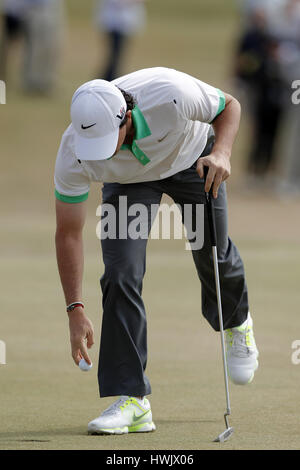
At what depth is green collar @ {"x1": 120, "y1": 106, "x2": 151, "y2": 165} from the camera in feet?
18.5

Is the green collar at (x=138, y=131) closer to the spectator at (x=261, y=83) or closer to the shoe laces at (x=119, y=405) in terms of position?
the shoe laces at (x=119, y=405)

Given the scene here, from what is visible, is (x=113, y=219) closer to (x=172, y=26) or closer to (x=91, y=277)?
(x=91, y=277)

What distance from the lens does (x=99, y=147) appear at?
17.7 feet

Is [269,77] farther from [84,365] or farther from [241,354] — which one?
[84,365]

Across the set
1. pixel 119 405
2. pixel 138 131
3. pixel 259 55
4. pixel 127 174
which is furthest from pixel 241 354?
pixel 259 55

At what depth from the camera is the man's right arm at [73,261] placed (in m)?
5.81

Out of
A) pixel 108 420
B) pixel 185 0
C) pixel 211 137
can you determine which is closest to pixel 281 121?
pixel 211 137

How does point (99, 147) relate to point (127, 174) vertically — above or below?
above

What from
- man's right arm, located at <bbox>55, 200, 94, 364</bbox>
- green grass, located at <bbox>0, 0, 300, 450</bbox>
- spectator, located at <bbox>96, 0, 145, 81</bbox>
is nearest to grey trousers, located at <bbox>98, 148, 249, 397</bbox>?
man's right arm, located at <bbox>55, 200, 94, 364</bbox>

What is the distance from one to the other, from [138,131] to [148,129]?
0.08 metres

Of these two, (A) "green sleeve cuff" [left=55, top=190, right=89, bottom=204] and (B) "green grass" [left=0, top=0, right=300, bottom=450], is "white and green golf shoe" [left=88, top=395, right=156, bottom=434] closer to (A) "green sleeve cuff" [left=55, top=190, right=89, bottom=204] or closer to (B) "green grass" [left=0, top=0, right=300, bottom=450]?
(B) "green grass" [left=0, top=0, right=300, bottom=450]

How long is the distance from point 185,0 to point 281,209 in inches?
1276

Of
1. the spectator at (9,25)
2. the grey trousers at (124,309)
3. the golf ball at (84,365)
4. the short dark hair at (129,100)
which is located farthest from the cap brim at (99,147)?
the spectator at (9,25)

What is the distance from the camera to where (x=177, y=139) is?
5902 millimetres
